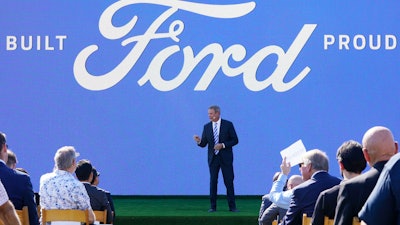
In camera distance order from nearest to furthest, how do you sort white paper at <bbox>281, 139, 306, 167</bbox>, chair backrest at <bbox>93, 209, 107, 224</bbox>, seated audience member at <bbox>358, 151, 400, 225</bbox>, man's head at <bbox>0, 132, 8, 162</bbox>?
seated audience member at <bbox>358, 151, 400, 225</bbox> < man's head at <bbox>0, 132, 8, 162</bbox> < white paper at <bbox>281, 139, 306, 167</bbox> < chair backrest at <bbox>93, 209, 107, 224</bbox>

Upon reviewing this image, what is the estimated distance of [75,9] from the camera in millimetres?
10312

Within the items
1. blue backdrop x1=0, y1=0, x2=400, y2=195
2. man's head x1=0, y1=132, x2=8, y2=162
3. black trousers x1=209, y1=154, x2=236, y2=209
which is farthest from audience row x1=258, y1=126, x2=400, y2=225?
blue backdrop x1=0, y1=0, x2=400, y2=195

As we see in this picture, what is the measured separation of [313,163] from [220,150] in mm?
4532

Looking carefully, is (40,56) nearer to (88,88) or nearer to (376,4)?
(88,88)

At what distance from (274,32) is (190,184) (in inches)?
77.9

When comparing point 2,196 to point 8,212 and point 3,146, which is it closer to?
point 8,212

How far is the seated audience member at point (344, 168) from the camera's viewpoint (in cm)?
374

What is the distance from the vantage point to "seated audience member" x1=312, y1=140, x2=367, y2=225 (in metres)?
3.74

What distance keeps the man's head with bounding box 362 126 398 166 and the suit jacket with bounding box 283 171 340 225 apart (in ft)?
4.11

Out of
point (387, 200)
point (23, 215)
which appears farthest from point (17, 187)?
point (387, 200)

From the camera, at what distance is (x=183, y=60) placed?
10.2m

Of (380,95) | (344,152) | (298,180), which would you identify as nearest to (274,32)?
(380,95)

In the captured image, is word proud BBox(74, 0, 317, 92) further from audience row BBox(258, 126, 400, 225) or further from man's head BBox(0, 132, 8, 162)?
man's head BBox(0, 132, 8, 162)

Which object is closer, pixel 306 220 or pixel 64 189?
pixel 306 220
